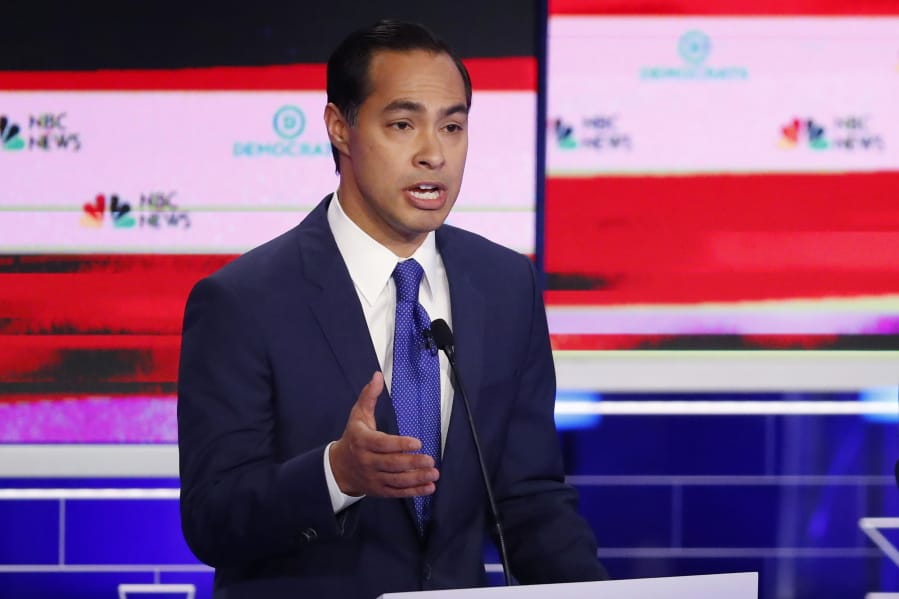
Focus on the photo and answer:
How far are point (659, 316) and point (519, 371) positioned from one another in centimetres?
156

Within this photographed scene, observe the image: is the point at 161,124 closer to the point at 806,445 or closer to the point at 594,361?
the point at 594,361

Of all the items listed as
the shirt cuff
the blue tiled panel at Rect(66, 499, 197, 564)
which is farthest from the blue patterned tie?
the blue tiled panel at Rect(66, 499, 197, 564)

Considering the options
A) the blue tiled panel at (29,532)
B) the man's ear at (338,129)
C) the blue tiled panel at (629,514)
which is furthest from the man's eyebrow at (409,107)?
the blue tiled panel at (29,532)

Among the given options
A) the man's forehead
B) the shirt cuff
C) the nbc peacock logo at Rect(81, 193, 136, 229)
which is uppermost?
the man's forehead

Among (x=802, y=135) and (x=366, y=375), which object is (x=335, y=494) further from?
(x=802, y=135)

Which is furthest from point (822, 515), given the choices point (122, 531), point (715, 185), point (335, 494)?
point (335, 494)

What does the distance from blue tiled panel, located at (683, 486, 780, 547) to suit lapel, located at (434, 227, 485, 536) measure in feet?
5.93

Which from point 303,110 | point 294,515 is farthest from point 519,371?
point 303,110

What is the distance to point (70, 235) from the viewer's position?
3547mm

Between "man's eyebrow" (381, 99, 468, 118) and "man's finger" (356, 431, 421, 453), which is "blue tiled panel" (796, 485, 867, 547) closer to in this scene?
"man's eyebrow" (381, 99, 468, 118)

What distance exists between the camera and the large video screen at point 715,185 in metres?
3.54

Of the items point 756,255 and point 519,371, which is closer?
point 519,371

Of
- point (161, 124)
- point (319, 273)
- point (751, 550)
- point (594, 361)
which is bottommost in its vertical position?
point (751, 550)

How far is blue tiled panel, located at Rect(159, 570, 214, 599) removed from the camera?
12.0ft
